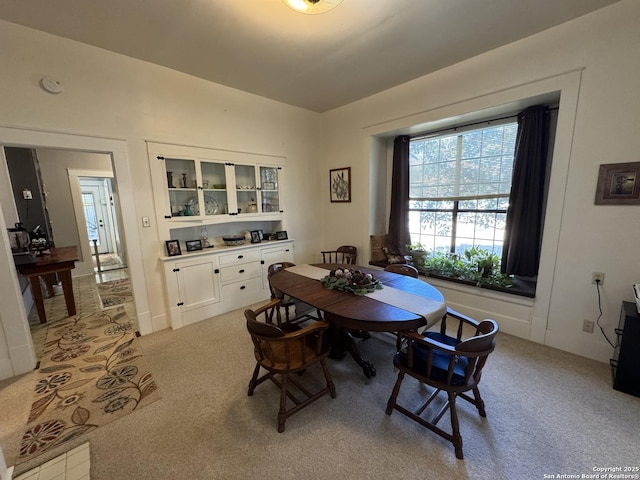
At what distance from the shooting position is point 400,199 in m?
3.79

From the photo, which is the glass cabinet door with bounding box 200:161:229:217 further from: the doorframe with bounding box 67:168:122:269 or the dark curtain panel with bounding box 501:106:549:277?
the doorframe with bounding box 67:168:122:269

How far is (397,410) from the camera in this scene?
5.84ft

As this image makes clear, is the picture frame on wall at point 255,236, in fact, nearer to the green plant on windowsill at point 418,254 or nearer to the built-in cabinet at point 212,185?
the built-in cabinet at point 212,185

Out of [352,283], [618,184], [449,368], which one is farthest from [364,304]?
[618,184]

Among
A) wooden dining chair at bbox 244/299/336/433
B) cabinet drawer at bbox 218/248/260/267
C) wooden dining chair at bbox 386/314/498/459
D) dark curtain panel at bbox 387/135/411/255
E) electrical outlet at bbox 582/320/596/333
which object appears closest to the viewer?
wooden dining chair at bbox 386/314/498/459

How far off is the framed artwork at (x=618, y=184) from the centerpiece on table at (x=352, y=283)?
202 centimetres

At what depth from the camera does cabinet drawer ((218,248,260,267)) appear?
3367mm

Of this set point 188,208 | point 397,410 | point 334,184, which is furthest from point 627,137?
point 188,208

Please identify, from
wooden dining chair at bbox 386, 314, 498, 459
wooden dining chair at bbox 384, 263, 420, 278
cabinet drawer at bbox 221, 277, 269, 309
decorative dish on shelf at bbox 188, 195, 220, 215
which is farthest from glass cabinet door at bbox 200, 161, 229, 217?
wooden dining chair at bbox 386, 314, 498, 459

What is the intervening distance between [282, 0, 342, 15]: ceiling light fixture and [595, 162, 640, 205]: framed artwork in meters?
2.50

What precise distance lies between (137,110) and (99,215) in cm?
612

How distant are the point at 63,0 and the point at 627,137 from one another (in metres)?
4.38

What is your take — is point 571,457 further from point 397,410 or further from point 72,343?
point 72,343

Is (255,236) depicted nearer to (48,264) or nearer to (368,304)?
(368,304)
